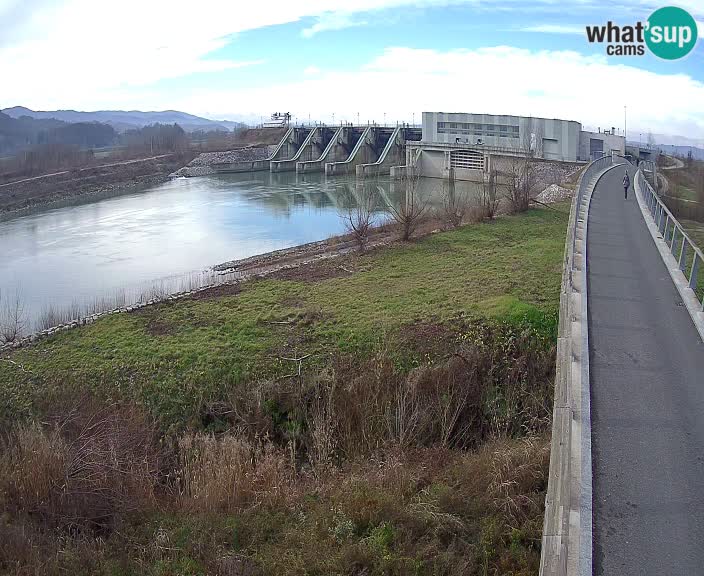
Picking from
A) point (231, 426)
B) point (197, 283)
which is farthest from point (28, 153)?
point (231, 426)

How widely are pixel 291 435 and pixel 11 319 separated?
1086 centimetres

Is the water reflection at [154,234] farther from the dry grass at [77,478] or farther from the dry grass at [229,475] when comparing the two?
the dry grass at [229,475]

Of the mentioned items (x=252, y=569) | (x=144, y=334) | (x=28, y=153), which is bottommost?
(x=252, y=569)

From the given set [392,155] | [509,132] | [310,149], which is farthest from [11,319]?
[310,149]

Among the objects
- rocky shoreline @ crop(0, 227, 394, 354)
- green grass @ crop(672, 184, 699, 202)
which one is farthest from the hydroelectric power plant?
rocky shoreline @ crop(0, 227, 394, 354)

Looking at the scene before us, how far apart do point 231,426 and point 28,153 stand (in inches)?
2314

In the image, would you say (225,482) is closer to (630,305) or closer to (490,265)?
(630,305)

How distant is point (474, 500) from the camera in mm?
7523

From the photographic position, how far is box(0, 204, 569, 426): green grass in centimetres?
1146

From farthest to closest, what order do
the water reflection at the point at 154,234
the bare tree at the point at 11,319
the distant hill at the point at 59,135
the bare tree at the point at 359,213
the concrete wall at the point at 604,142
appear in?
the distant hill at the point at 59,135 < the concrete wall at the point at 604,142 < the bare tree at the point at 359,213 < the water reflection at the point at 154,234 < the bare tree at the point at 11,319

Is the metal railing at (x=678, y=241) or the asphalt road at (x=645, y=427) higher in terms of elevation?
the metal railing at (x=678, y=241)

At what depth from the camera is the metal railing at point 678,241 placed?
34.1 feet

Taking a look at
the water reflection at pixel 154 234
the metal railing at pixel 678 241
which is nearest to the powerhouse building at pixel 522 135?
the water reflection at pixel 154 234

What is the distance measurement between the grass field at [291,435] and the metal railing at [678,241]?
2526mm
